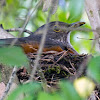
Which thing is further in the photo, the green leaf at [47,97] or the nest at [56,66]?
the nest at [56,66]

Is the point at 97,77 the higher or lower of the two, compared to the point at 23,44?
higher

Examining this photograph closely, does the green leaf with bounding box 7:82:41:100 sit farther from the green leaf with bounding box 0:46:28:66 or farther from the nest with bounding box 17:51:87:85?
the nest with bounding box 17:51:87:85

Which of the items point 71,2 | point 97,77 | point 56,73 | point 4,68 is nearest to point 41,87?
point 97,77

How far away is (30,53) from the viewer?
13.0ft

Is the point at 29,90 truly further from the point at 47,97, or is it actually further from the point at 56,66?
the point at 56,66

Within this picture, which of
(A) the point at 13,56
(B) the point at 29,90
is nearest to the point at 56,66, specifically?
(B) the point at 29,90

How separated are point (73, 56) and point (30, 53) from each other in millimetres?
673

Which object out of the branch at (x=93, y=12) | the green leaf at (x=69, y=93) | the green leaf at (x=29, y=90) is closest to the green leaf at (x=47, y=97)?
the green leaf at (x=69, y=93)

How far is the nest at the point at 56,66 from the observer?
12.0ft

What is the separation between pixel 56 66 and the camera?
3715mm

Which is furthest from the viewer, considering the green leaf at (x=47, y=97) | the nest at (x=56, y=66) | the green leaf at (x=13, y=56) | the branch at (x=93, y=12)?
the branch at (x=93, y=12)

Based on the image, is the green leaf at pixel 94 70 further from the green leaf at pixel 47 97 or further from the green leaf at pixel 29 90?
the green leaf at pixel 29 90

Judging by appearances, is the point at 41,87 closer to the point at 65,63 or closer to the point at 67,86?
the point at 67,86

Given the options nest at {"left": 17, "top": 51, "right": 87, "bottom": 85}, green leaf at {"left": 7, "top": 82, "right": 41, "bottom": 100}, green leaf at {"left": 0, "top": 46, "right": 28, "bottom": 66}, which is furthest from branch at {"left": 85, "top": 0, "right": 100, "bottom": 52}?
green leaf at {"left": 0, "top": 46, "right": 28, "bottom": 66}
